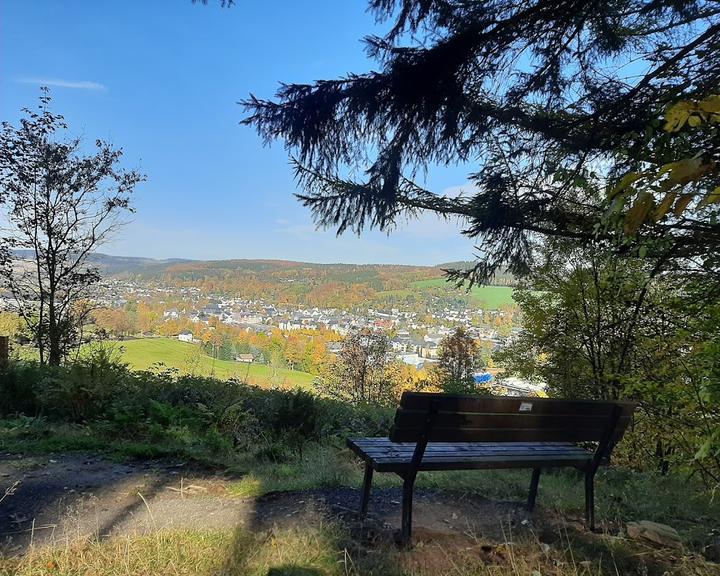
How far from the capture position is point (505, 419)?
3.01 metres

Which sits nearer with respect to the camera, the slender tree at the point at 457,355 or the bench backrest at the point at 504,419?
the bench backrest at the point at 504,419

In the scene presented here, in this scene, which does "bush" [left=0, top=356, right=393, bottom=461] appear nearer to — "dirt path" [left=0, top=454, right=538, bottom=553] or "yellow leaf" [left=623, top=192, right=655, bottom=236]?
"dirt path" [left=0, top=454, right=538, bottom=553]

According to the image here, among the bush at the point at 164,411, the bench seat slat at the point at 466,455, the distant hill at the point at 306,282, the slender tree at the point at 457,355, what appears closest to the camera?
the bench seat slat at the point at 466,455

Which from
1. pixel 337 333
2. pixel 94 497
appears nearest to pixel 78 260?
pixel 94 497

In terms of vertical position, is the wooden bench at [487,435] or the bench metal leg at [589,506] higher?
the wooden bench at [487,435]

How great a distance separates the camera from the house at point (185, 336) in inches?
567

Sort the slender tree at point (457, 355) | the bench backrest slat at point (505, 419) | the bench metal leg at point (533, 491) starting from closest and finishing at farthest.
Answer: the bench backrest slat at point (505, 419), the bench metal leg at point (533, 491), the slender tree at point (457, 355)

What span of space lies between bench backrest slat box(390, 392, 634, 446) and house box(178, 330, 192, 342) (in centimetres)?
1265

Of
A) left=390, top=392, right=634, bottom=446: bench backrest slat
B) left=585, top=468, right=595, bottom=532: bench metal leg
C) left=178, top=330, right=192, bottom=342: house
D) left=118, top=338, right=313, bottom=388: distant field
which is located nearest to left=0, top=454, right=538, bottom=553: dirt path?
left=585, top=468, right=595, bottom=532: bench metal leg

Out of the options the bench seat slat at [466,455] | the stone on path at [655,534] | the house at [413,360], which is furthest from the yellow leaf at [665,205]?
the house at [413,360]

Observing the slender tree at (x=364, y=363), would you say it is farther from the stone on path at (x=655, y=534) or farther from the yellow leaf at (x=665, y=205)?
the yellow leaf at (x=665, y=205)

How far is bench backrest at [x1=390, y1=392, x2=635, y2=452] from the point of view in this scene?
9.07ft

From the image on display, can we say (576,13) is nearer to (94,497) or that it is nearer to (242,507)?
(242,507)

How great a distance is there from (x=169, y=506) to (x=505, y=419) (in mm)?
2318
